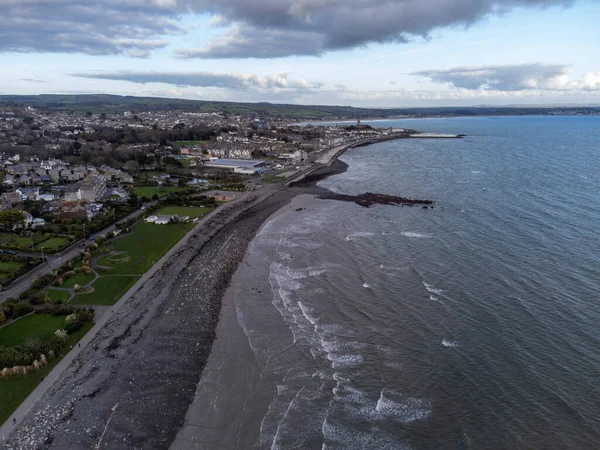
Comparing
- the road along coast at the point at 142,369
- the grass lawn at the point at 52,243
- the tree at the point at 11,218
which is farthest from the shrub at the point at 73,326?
the tree at the point at 11,218

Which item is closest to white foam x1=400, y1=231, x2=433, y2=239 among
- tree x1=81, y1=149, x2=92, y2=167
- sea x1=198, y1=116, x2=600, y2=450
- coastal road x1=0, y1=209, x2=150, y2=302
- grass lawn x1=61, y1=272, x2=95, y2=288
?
sea x1=198, y1=116, x2=600, y2=450

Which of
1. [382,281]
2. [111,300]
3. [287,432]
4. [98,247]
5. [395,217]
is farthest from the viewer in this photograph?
[395,217]

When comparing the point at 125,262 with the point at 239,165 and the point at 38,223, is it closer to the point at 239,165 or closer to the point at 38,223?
the point at 38,223

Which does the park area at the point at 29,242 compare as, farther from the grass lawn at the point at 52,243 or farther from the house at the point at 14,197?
the house at the point at 14,197

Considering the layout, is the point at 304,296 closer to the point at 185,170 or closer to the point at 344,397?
the point at 344,397

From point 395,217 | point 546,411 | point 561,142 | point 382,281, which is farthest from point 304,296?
point 561,142

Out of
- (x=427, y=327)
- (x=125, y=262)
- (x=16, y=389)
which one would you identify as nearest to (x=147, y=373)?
(x=16, y=389)

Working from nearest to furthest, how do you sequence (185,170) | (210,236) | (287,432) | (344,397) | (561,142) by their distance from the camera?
1. (287,432)
2. (344,397)
3. (210,236)
4. (185,170)
5. (561,142)
